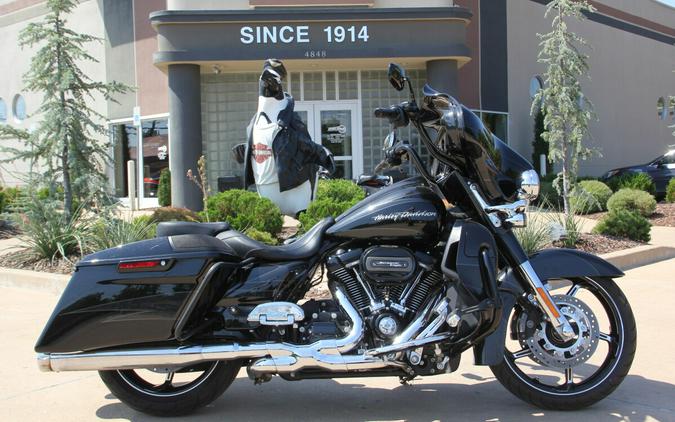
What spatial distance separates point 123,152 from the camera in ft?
63.5

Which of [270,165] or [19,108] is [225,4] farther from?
[19,108]

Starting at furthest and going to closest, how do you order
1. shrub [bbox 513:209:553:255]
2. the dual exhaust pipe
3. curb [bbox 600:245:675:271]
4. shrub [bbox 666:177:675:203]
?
shrub [bbox 666:177:675:203] → curb [bbox 600:245:675:271] → shrub [bbox 513:209:553:255] → the dual exhaust pipe

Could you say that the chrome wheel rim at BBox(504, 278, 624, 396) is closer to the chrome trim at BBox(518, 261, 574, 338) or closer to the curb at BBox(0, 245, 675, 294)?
the chrome trim at BBox(518, 261, 574, 338)

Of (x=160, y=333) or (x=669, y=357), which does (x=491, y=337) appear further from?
(x=669, y=357)

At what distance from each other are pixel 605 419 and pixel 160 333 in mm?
2462

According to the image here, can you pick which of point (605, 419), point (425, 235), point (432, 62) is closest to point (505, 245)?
point (425, 235)

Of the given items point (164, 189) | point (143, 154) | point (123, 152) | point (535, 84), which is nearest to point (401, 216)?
point (164, 189)

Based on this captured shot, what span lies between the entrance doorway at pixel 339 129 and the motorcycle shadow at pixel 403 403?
12777mm

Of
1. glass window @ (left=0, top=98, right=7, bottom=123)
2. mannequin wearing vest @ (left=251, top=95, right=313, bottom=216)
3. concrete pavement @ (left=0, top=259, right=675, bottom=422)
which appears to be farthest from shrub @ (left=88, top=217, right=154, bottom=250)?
glass window @ (left=0, top=98, right=7, bottom=123)

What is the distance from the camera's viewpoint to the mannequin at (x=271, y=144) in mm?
7942

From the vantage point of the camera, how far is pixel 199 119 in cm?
1589

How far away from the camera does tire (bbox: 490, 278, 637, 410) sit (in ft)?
12.0

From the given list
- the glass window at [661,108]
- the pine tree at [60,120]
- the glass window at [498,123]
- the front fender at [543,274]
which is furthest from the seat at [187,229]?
the glass window at [661,108]

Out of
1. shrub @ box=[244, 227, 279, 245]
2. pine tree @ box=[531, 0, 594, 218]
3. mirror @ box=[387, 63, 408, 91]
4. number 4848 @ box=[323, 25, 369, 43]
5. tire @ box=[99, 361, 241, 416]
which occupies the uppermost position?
number 4848 @ box=[323, 25, 369, 43]
